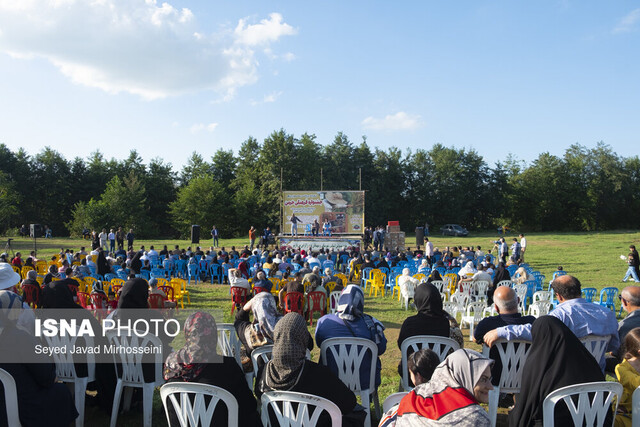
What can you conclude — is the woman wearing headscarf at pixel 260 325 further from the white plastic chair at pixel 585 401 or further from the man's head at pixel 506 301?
the white plastic chair at pixel 585 401

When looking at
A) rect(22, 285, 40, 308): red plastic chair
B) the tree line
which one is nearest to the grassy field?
rect(22, 285, 40, 308): red plastic chair

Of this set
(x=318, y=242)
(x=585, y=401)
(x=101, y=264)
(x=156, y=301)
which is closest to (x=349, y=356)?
(x=585, y=401)

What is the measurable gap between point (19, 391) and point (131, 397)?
1.28 metres

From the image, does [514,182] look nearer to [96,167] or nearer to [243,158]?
[243,158]

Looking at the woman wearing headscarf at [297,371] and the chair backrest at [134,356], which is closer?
the woman wearing headscarf at [297,371]

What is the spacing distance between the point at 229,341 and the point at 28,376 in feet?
5.13

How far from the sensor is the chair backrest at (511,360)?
3.28 m

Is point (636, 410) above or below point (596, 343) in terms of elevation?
below

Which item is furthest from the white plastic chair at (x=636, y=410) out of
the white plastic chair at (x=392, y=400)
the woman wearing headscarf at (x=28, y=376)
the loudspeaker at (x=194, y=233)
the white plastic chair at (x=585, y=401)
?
the loudspeaker at (x=194, y=233)

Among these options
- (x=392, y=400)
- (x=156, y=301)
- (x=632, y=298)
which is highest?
(x=632, y=298)

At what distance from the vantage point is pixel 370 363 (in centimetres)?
330

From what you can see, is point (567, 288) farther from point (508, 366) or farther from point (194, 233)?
point (194, 233)

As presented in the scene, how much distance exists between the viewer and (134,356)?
345 centimetres

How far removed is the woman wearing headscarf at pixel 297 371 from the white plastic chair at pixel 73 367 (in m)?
1.92
